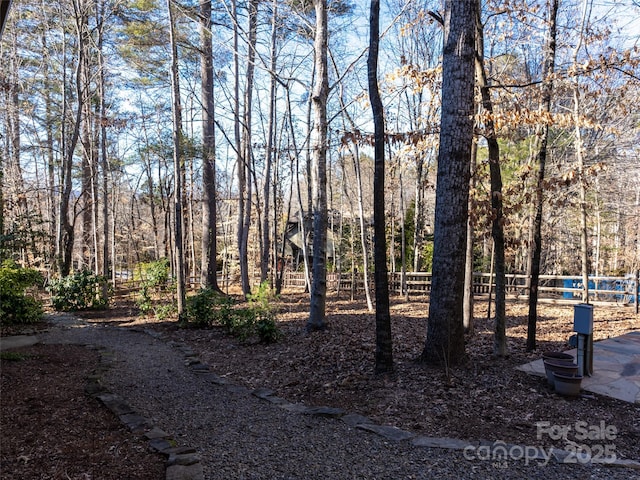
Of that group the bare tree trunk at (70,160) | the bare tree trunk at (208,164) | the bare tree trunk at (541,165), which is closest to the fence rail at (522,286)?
the bare tree trunk at (541,165)

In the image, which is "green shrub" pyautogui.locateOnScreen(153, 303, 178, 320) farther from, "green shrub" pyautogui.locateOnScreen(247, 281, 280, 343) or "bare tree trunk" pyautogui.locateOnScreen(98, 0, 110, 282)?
"green shrub" pyautogui.locateOnScreen(247, 281, 280, 343)

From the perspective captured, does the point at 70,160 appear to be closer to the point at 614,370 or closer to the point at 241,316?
the point at 241,316

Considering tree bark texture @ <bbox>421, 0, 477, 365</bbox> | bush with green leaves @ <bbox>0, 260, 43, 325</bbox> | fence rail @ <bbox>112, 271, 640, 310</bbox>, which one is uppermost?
tree bark texture @ <bbox>421, 0, 477, 365</bbox>

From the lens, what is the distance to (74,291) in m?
10.4

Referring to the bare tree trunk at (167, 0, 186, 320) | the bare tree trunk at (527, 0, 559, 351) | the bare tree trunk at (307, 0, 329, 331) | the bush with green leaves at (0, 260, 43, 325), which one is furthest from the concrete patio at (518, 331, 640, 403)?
the bush with green leaves at (0, 260, 43, 325)

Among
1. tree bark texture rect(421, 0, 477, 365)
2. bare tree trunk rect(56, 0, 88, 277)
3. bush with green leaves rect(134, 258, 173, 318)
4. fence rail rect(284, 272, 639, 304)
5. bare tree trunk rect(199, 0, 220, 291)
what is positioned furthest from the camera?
bare tree trunk rect(199, 0, 220, 291)

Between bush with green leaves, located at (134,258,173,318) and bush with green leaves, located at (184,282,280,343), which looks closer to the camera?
bush with green leaves, located at (184,282,280,343)

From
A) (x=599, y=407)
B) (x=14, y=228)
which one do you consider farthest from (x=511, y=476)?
(x=14, y=228)

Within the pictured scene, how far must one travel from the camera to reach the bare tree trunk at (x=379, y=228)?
4406 mm

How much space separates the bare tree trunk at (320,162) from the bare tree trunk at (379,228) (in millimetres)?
2286

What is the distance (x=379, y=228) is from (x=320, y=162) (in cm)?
273

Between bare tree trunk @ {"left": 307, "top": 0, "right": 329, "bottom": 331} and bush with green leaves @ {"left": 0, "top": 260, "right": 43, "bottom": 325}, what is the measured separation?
18.8 ft

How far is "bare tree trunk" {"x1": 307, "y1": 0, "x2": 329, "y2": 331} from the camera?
6.75m

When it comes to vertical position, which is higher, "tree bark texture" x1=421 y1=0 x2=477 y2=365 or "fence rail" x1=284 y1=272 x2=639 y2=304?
"tree bark texture" x1=421 y1=0 x2=477 y2=365
